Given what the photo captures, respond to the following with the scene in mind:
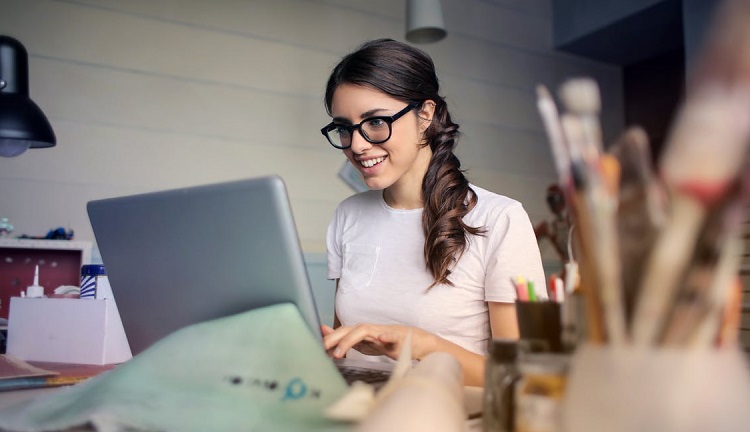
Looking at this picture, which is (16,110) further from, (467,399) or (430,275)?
(467,399)

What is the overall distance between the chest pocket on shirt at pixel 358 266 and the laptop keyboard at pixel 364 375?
515mm

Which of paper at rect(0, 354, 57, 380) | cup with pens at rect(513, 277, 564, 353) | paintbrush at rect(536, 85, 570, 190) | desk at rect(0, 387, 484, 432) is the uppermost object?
paintbrush at rect(536, 85, 570, 190)

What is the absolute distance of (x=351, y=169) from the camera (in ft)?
9.58

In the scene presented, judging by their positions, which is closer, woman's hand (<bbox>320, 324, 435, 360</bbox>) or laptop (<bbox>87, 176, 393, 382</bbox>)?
laptop (<bbox>87, 176, 393, 382</bbox>)

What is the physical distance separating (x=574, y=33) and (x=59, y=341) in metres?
3.26

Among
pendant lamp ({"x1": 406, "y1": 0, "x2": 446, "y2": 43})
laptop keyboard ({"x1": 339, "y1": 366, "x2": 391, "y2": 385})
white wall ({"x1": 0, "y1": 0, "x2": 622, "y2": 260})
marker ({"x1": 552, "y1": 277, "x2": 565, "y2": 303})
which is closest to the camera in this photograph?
marker ({"x1": 552, "y1": 277, "x2": 565, "y2": 303})

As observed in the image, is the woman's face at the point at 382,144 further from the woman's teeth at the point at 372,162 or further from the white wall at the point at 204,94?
the white wall at the point at 204,94

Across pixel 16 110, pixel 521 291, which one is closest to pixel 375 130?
pixel 521 291

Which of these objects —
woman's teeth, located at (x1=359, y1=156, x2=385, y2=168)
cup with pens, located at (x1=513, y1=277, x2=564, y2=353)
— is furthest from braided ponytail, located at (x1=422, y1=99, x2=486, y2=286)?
cup with pens, located at (x1=513, y1=277, x2=564, y2=353)

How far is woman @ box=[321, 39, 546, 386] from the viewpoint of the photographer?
1.36 metres

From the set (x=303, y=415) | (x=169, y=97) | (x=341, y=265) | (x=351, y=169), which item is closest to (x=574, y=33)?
(x=351, y=169)

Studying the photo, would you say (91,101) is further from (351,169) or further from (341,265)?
(341,265)

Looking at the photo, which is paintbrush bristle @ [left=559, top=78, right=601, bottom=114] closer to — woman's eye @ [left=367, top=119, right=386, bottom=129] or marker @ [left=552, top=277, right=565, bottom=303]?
marker @ [left=552, top=277, right=565, bottom=303]

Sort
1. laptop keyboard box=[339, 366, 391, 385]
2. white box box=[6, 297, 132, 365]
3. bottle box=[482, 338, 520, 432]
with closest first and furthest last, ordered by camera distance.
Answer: bottle box=[482, 338, 520, 432] → laptop keyboard box=[339, 366, 391, 385] → white box box=[6, 297, 132, 365]
